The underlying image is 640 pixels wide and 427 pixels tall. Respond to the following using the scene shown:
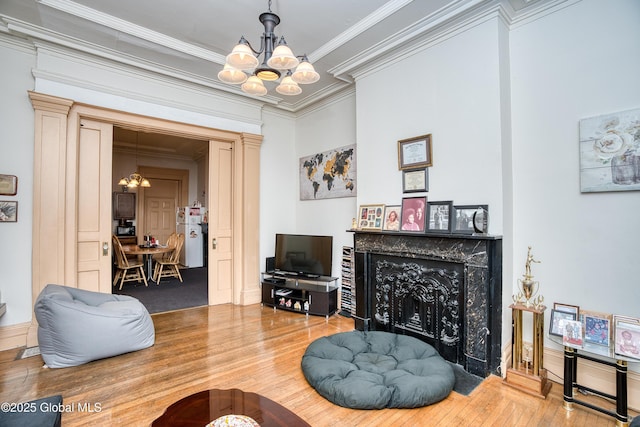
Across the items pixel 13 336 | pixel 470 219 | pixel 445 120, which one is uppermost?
pixel 445 120

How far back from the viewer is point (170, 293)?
17.6 ft

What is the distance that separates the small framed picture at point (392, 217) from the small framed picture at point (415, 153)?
450 mm

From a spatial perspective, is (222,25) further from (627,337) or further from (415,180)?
(627,337)

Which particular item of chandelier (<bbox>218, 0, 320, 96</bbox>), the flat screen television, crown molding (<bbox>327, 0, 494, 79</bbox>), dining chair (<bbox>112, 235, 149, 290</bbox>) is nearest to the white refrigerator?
dining chair (<bbox>112, 235, 149, 290</bbox>)

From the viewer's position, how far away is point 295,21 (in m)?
3.02

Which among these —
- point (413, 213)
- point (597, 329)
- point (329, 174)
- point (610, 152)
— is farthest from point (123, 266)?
point (610, 152)

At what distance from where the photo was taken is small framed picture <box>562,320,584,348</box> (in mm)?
2066

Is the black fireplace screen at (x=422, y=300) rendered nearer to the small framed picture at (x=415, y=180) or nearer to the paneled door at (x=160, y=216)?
the small framed picture at (x=415, y=180)

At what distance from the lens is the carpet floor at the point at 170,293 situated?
4.62 m

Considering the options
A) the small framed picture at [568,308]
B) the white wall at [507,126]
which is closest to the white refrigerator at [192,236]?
the white wall at [507,126]

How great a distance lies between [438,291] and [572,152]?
1.61 meters

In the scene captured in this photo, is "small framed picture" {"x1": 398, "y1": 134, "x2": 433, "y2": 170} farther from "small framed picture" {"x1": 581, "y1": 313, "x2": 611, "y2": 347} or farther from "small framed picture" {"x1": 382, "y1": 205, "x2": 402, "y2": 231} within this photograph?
"small framed picture" {"x1": 581, "y1": 313, "x2": 611, "y2": 347}

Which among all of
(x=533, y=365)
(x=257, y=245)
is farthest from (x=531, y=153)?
(x=257, y=245)

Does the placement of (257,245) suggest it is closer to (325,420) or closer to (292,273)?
(292,273)
